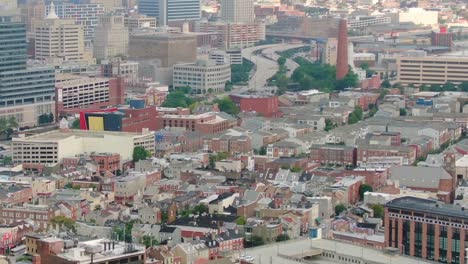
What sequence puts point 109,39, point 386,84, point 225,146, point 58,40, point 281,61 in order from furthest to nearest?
point 281,61, point 109,39, point 58,40, point 386,84, point 225,146

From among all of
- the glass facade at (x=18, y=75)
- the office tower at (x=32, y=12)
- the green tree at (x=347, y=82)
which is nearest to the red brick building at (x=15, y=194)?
the glass facade at (x=18, y=75)

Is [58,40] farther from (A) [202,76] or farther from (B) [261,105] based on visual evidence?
(B) [261,105]

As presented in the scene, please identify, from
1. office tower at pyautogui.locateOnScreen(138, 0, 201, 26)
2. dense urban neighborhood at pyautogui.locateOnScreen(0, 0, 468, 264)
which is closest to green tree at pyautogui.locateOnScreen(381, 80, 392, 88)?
dense urban neighborhood at pyautogui.locateOnScreen(0, 0, 468, 264)

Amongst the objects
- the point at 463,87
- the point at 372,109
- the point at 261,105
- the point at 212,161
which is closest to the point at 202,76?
the point at 261,105

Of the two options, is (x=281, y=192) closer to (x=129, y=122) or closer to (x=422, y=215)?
(x=422, y=215)

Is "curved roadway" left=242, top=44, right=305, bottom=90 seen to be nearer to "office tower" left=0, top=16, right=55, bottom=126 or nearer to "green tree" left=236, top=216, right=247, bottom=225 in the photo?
"office tower" left=0, top=16, right=55, bottom=126

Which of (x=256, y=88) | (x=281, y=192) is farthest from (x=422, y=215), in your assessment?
(x=256, y=88)

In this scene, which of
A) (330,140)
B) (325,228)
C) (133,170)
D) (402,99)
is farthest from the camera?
(402,99)

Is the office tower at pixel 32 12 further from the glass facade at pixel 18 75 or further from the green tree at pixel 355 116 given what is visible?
the green tree at pixel 355 116
